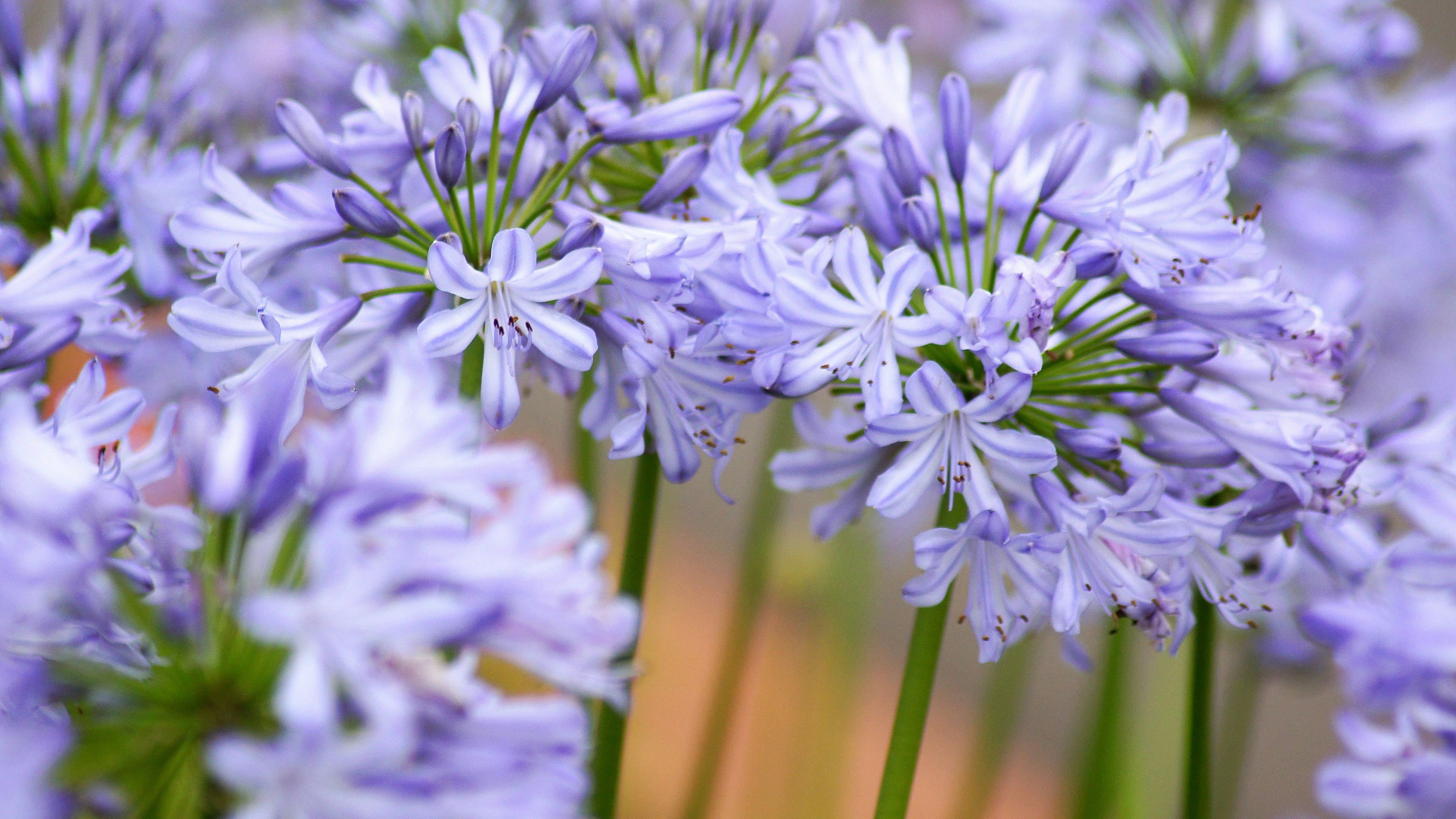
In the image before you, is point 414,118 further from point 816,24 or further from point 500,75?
point 816,24

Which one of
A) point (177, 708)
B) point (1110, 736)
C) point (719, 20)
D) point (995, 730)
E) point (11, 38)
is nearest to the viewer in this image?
point (177, 708)

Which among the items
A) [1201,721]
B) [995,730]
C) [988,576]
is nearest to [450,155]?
[988,576]

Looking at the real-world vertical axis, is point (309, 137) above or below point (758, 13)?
below

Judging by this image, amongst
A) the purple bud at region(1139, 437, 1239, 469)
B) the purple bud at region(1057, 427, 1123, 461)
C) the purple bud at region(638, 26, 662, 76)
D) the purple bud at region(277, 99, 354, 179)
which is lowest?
the purple bud at region(1057, 427, 1123, 461)

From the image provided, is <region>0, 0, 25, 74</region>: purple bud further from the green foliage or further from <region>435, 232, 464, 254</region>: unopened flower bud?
the green foliage

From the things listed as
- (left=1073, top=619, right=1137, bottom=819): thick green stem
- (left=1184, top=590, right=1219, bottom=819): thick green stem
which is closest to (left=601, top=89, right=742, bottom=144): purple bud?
(left=1184, top=590, right=1219, bottom=819): thick green stem
